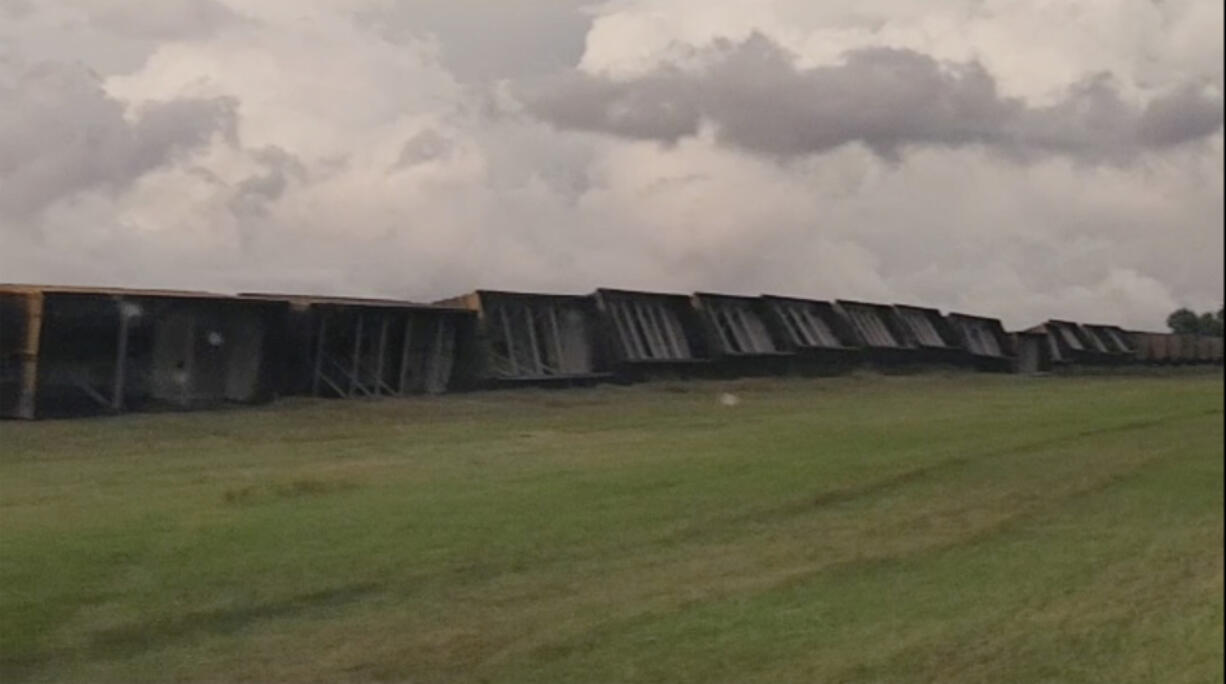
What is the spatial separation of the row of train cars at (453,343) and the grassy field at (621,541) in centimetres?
8

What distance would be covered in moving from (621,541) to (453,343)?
809 mm

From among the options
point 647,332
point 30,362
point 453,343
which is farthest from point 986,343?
point 30,362

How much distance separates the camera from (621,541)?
4305 mm

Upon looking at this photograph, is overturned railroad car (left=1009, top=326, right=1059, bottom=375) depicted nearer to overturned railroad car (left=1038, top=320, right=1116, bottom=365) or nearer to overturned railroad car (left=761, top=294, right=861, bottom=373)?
overturned railroad car (left=1038, top=320, right=1116, bottom=365)

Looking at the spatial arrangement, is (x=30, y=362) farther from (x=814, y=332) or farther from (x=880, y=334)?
(x=880, y=334)

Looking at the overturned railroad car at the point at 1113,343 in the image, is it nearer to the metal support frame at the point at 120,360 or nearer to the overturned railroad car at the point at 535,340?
the overturned railroad car at the point at 535,340

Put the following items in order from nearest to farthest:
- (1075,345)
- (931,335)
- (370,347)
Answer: (370,347) → (1075,345) → (931,335)

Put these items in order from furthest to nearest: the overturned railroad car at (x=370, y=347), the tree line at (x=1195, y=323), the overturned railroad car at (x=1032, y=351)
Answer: the overturned railroad car at (x=1032, y=351) < the overturned railroad car at (x=370, y=347) < the tree line at (x=1195, y=323)

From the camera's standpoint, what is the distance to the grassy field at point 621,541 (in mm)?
3727

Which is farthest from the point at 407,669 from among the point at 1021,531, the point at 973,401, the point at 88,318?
the point at 973,401

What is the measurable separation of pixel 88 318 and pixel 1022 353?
2.87 m

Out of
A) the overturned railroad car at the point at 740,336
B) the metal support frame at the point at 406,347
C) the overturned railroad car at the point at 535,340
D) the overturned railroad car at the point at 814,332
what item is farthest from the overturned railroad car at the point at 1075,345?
the metal support frame at the point at 406,347

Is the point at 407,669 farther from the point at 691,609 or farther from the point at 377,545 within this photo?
the point at 691,609

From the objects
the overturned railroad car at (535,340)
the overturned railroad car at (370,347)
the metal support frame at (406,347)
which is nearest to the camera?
the overturned railroad car at (370,347)
